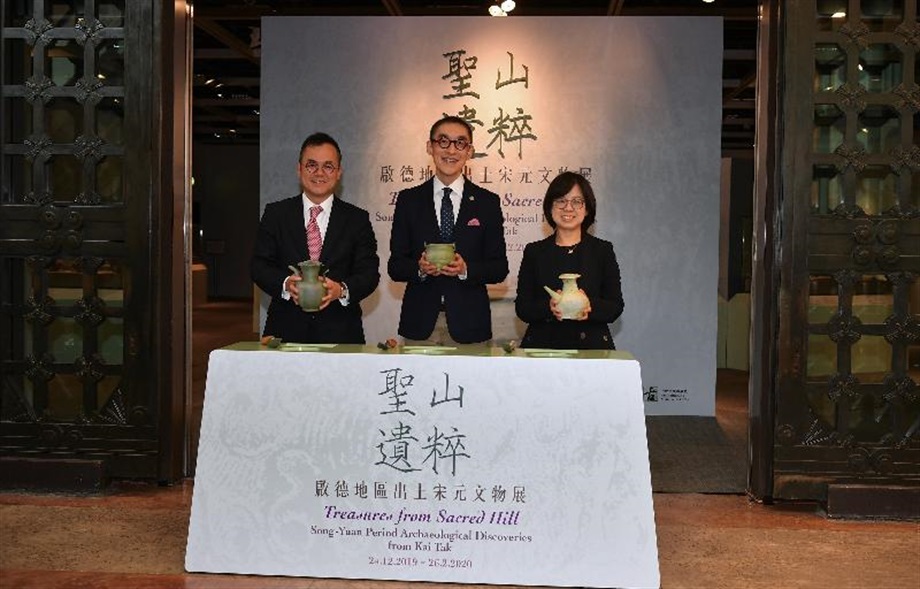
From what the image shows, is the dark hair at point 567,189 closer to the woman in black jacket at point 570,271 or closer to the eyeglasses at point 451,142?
the woman in black jacket at point 570,271

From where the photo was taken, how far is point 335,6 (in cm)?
748

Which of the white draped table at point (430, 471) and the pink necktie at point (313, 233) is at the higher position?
the pink necktie at point (313, 233)

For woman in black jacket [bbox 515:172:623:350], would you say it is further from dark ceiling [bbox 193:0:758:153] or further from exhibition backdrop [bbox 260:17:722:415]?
dark ceiling [bbox 193:0:758:153]

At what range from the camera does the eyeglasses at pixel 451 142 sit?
389 centimetres

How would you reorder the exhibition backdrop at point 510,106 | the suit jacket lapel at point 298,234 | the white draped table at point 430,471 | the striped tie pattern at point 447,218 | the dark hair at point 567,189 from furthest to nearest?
the exhibition backdrop at point 510,106
the striped tie pattern at point 447,218
the suit jacket lapel at point 298,234
the dark hair at point 567,189
the white draped table at point 430,471

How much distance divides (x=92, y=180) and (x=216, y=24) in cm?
369

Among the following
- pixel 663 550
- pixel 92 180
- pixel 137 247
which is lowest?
pixel 663 550

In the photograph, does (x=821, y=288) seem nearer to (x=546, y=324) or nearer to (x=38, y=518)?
(x=546, y=324)

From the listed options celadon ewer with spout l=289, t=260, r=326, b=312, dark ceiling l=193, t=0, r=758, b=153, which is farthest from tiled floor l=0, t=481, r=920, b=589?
dark ceiling l=193, t=0, r=758, b=153

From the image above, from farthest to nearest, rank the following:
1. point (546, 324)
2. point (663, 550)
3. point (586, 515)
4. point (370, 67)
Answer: point (370, 67)
point (546, 324)
point (663, 550)
point (586, 515)

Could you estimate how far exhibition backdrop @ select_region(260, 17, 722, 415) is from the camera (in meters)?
6.46

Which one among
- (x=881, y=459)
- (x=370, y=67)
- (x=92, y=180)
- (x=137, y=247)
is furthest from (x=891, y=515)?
(x=370, y=67)

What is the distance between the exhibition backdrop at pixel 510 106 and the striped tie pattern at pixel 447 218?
93.9 inches

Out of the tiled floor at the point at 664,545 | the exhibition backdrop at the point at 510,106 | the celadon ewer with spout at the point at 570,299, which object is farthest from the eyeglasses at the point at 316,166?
the exhibition backdrop at the point at 510,106
